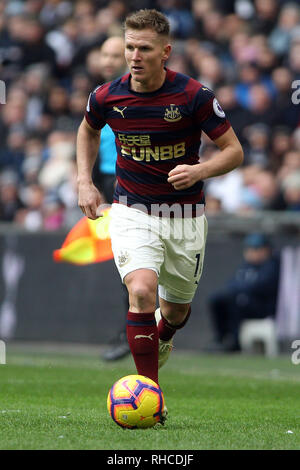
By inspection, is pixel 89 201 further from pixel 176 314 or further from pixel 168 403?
pixel 168 403

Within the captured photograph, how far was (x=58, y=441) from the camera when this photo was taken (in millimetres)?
5055

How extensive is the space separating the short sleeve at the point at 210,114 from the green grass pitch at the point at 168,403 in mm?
1760

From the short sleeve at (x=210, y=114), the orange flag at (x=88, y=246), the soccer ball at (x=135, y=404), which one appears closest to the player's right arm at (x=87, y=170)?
the short sleeve at (x=210, y=114)

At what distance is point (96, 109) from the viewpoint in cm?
647

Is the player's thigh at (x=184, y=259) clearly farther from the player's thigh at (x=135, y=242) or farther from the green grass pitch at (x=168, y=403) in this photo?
the green grass pitch at (x=168, y=403)

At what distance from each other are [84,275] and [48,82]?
546 cm

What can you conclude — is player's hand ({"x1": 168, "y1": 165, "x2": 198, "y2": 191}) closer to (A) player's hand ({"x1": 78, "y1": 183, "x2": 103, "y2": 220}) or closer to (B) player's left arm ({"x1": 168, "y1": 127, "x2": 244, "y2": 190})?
(B) player's left arm ({"x1": 168, "y1": 127, "x2": 244, "y2": 190})

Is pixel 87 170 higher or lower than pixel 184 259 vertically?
higher

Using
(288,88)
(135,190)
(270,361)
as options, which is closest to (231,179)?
(288,88)

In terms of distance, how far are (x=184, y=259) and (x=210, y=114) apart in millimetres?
976

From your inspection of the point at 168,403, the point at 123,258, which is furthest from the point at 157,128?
the point at 168,403

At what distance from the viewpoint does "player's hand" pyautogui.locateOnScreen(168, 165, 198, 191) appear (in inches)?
229

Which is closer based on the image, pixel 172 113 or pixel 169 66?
pixel 172 113

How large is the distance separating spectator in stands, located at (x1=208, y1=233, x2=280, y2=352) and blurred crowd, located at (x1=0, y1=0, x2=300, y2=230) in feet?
2.40
